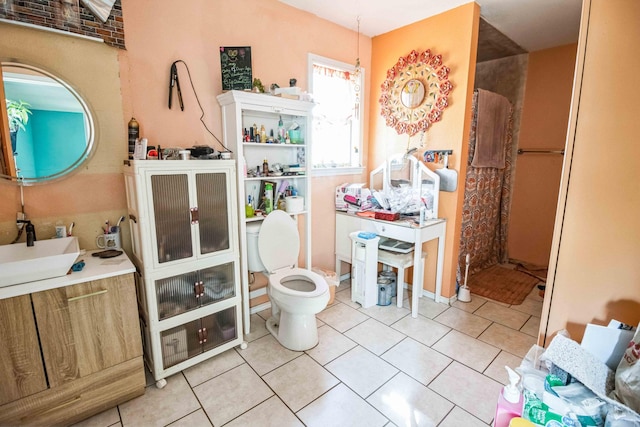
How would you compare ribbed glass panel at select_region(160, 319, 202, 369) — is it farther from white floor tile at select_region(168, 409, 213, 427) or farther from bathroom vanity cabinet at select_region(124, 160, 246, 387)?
white floor tile at select_region(168, 409, 213, 427)

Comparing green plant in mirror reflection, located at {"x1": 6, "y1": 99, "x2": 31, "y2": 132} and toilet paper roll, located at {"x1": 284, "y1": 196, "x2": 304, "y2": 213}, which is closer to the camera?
green plant in mirror reflection, located at {"x1": 6, "y1": 99, "x2": 31, "y2": 132}

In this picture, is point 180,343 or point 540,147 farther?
point 540,147

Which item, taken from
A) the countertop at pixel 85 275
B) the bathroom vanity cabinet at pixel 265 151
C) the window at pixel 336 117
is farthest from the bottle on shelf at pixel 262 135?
the countertop at pixel 85 275

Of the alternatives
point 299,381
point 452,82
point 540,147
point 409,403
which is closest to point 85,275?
point 299,381

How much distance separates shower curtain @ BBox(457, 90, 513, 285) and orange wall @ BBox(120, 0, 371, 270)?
1812 mm

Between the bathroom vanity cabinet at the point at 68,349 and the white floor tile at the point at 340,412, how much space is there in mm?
1025

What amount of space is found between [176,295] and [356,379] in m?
1.30

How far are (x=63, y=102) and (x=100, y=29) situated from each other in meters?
0.49

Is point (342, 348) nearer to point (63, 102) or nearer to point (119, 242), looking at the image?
point (119, 242)

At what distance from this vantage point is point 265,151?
2645 mm

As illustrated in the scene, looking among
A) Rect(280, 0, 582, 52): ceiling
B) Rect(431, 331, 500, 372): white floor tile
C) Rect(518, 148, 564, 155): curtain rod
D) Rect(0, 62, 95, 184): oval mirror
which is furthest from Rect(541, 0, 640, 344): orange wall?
Rect(518, 148, 564, 155): curtain rod

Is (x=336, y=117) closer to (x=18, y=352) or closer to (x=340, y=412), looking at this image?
(x=340, y=412)

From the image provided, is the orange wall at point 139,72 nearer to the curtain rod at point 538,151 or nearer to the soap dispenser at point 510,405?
the soap dispenser at point 510,405

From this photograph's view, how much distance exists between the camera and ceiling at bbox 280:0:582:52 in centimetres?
254
